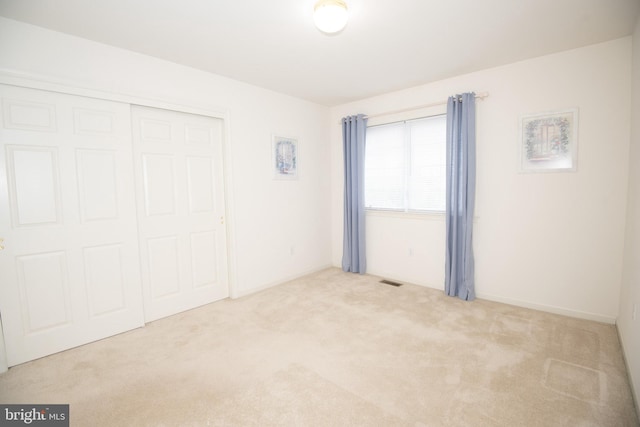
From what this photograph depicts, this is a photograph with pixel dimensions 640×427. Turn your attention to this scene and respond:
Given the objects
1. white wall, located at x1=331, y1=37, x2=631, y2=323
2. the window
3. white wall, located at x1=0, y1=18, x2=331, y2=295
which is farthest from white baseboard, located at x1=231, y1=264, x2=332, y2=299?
white wall, located at x1=331, y1=37, x2=631, y2=323

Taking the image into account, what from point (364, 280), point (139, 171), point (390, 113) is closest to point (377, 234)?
point (364, 280)

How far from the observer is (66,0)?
1.99m

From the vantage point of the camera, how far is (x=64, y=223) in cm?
248

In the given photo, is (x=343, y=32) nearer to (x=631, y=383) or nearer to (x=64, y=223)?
(x=64, y=223)

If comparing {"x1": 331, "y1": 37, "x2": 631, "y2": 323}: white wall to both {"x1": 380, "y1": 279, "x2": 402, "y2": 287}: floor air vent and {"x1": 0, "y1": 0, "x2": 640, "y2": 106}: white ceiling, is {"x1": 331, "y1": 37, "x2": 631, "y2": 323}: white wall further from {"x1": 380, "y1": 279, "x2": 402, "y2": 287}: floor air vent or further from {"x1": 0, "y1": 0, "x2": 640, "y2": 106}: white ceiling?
{"x1": 380, "y1": 279, "x2": 402, "y2": 287}: floor air vent

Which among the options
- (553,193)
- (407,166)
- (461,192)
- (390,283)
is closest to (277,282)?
(390,283)

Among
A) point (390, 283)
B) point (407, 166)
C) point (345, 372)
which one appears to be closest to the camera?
point (345, 372)

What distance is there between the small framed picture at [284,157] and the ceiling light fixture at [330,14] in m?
2.06

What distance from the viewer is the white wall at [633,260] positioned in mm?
1886

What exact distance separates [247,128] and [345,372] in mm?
2883

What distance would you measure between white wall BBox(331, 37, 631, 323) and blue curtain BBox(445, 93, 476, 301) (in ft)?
0.44

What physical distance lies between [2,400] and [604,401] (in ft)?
12.4

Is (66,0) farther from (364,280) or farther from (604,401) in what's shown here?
(604,401)

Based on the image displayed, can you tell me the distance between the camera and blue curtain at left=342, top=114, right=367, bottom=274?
4355 millimetres
